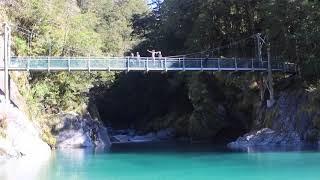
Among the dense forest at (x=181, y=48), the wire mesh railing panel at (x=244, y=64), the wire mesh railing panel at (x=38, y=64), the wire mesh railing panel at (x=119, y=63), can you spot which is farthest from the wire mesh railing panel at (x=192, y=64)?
the wire mesh railing panel at (x=38, y=64)

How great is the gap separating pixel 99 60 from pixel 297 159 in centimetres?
1428

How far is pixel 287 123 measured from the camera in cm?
3256

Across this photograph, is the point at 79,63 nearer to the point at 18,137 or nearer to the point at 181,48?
the point at 18,137

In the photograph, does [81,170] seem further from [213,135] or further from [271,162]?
[213,135]

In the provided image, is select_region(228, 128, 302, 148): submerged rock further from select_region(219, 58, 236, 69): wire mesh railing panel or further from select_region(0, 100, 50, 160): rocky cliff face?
select_region(0, 100, 50, 160): rocky cliff face

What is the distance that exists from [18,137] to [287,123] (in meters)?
15.1

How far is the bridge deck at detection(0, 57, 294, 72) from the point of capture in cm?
3129

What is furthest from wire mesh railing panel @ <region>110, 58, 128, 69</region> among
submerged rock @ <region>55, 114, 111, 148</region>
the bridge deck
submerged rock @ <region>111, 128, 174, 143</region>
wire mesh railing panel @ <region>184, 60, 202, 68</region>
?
submerged rock @ <region>111, 128, 174, 143</region>

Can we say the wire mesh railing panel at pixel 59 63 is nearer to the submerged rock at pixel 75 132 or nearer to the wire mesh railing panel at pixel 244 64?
the submerged rock at pixel 75 132

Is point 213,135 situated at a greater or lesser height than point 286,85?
lesser

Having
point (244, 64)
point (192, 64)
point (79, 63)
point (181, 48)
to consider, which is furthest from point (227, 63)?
point (181, 48)

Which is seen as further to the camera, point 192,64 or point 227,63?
point 227,63

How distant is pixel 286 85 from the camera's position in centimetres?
3619

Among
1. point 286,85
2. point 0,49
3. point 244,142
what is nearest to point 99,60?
point 0,49
